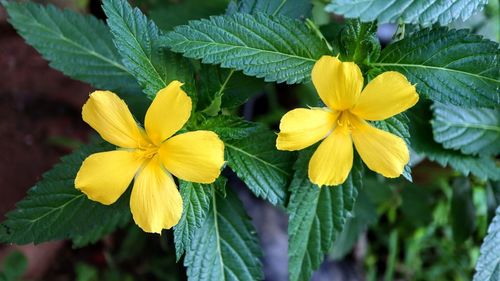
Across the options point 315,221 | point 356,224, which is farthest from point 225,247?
point 356,224

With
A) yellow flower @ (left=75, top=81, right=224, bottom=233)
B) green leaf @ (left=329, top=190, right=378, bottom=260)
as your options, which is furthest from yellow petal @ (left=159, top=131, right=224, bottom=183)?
green leaf @ (left=329, top=190, right=378, bottom=260)

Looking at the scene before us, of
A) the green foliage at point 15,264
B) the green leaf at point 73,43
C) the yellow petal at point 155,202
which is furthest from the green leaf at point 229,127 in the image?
the green foliage at point 15,264

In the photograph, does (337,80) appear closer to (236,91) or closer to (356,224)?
(236,91)

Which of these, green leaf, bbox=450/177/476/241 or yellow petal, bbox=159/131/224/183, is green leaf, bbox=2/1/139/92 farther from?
green leaf, bbox=450/177/476/241

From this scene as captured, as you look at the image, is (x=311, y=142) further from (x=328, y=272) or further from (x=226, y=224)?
(x=328, y=272)

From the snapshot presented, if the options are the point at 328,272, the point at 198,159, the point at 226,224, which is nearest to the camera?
the point at 198,159

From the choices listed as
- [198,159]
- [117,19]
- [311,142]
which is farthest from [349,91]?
[117,19]
